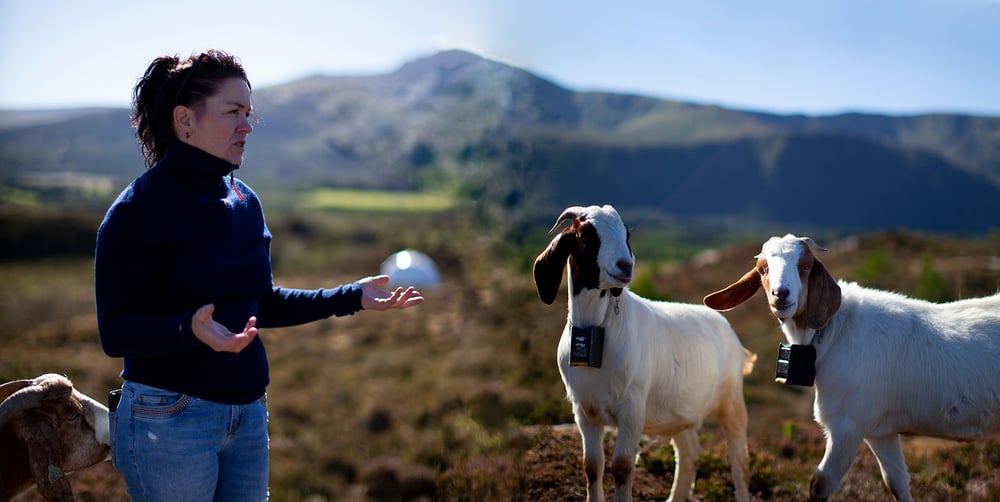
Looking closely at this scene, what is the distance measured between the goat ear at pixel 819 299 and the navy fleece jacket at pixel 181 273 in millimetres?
3147

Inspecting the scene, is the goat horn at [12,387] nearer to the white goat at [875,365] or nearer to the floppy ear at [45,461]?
the floppy ear at [45,461]

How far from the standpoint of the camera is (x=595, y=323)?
458cm

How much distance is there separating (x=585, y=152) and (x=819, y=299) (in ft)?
278

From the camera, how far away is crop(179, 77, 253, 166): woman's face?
3.12 metres

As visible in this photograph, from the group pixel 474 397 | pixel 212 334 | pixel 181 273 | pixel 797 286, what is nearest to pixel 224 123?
pixel 181 273

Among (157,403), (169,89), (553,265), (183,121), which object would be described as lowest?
(157,403)

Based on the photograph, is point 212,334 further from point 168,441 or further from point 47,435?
point 47,435

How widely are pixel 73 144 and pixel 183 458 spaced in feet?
573

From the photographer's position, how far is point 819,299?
448 centimetres

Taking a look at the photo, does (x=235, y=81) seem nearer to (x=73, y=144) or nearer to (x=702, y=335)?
(x=702, y=335)

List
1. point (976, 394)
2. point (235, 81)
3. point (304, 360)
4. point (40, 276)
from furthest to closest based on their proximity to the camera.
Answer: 1. point (40, 276)
2. point (304, 360)
3. point (976, 394)
4. point (235, 81)

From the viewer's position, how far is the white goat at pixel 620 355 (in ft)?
14.4

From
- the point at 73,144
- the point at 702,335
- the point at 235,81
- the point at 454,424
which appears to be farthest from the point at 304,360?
the point at 73,144

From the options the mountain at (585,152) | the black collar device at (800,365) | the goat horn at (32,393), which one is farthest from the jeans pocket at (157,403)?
the mountain at (585,152)
